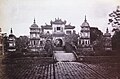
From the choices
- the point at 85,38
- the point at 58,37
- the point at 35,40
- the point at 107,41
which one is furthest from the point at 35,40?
the point at 107,41

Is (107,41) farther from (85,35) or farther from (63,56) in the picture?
(63,56)

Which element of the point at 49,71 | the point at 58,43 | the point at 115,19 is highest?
the point at 115,19

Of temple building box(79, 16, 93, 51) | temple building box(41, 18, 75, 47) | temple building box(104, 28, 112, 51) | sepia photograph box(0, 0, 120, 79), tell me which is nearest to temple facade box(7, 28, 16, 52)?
sepia photograph box(0, 0, 120, 79)

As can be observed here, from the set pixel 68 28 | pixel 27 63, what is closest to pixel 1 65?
pixel 27 63

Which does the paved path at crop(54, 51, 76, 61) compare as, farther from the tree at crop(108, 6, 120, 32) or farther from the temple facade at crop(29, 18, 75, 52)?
the tree at crop(108, 6, 120, 32)

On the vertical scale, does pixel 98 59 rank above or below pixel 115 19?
below

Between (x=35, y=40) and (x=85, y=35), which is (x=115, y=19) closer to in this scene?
(x=85, y=35)

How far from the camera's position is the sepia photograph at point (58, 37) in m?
1.51

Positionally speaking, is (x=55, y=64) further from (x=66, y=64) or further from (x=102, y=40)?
(x=102, y=40)

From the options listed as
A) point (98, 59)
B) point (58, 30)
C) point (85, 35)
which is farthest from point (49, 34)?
point (98, 59)

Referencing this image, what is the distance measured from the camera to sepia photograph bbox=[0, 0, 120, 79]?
1.51 meters

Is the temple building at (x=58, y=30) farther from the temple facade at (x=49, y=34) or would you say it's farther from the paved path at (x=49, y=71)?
the paved path at (x=49, y=71)

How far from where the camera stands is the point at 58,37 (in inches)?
60.1

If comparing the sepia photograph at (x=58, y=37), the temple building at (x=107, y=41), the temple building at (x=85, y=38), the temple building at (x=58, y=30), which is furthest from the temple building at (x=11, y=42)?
the temple building at (x=107, y=41)
